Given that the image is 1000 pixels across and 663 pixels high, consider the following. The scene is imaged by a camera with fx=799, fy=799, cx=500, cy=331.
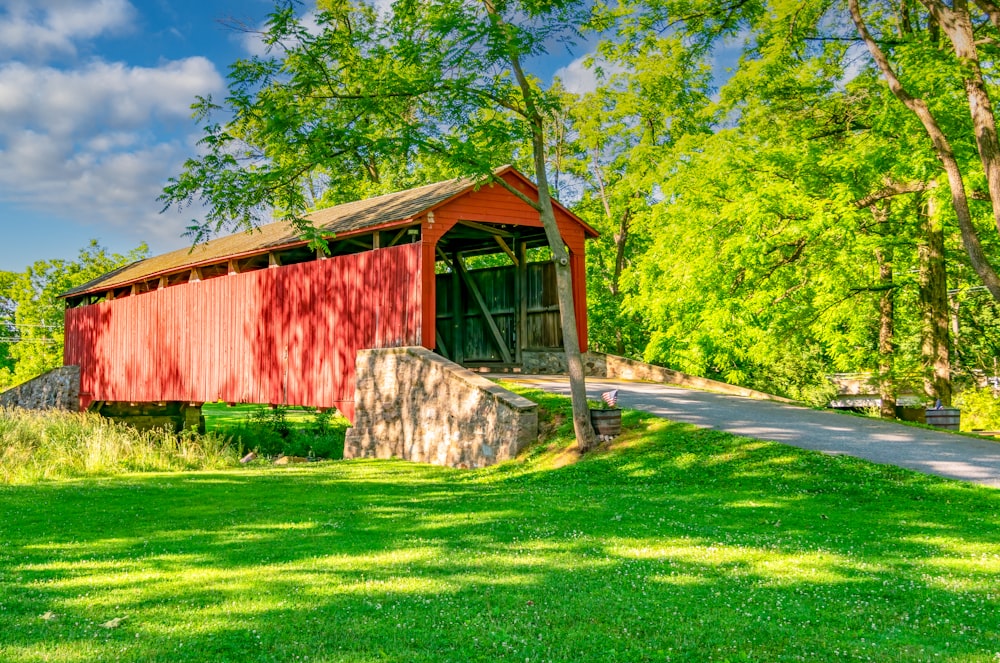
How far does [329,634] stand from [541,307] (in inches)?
523

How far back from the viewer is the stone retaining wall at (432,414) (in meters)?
11.7

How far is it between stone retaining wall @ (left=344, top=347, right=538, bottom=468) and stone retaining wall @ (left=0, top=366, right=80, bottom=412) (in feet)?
47.9

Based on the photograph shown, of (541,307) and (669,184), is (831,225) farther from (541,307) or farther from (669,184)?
(541,307)

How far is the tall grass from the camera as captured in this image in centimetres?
1231

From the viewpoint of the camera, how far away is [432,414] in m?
12.9

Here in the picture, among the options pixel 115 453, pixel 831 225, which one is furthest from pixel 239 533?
pixel 831 225

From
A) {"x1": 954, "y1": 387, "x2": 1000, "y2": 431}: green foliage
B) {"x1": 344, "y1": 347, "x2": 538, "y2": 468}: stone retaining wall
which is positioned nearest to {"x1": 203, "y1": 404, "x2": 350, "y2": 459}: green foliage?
{"x1": 344, "y1": 347, "x2": 538, "y2": 468}: stone retaining wall

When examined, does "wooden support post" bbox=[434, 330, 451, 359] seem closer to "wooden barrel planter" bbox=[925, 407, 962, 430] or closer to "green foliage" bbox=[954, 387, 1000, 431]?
"wooden barrel planter" bbox=[925, 407, 962, 430]

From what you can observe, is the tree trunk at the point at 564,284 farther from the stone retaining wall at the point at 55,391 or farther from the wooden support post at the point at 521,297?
the stone retaining wall at the point at 55,391

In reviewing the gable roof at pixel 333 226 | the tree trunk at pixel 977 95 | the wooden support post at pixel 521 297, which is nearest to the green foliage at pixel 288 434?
the gable roof at pixel 333 226

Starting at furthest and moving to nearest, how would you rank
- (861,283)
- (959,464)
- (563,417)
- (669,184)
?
(669,184)
(861,283)
(563,417)
(959,464)

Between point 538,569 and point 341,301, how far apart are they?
10.6m

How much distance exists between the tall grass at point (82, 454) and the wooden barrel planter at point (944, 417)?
1172 centimetres

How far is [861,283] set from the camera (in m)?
14.6
